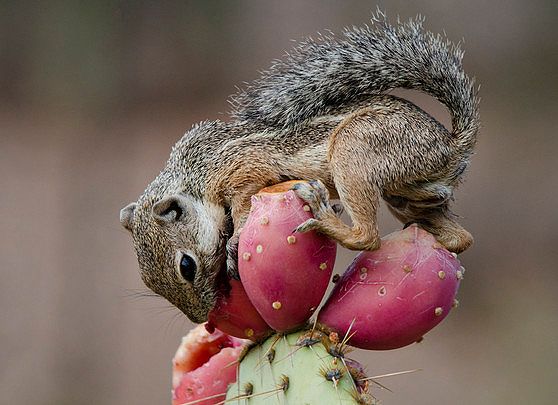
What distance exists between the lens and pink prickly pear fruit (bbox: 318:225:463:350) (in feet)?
5.78

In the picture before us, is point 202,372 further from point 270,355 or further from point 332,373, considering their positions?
point 332,373

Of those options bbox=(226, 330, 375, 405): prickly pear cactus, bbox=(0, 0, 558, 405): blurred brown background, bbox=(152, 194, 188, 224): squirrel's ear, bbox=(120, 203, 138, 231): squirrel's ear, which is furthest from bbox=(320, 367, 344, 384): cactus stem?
bbox=(0, 0, 558, 405): blurred brown background

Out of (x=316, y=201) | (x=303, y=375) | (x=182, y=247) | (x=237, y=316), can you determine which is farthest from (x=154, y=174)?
(x=303, y=375)

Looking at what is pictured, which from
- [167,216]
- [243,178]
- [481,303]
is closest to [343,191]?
[243,178]

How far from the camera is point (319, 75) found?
2.32m

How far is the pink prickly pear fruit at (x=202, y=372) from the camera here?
2.09 m

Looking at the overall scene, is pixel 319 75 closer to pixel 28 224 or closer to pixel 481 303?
pixel 481 303

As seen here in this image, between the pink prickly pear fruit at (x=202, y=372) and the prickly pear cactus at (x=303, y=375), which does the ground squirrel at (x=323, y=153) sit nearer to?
the pink prickly pear fruit at (x=202, y=372)

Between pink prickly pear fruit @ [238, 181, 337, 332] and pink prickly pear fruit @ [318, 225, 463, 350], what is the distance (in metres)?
0.06

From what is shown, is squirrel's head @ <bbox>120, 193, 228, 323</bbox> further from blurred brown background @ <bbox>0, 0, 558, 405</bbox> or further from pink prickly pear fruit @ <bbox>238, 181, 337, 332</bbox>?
blurred brown background @ <bbox>0, 0, 558, 405</bbox>

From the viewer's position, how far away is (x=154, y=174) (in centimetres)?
577

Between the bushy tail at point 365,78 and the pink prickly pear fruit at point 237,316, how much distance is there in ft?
1.67

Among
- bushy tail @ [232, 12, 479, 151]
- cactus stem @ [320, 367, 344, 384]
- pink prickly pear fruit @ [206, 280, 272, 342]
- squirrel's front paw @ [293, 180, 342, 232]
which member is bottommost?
cactus stem @ [320, 367, 344, 384]

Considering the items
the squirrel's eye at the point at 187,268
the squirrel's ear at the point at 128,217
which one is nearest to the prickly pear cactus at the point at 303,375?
the squirrel's eye at the point at 187,268
